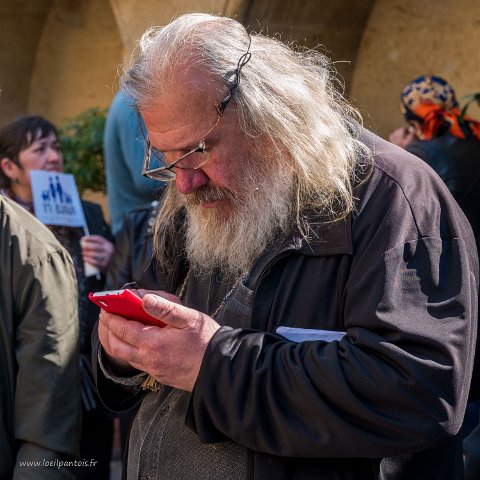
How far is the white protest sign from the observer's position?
442 centimetres

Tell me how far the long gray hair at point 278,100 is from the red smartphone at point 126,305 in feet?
1.39

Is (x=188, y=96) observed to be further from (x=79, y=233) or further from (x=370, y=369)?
(x=79, y=233)

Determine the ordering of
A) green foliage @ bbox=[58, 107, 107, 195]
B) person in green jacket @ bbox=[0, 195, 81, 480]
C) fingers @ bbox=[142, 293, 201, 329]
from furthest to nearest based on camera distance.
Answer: green foliage @ bbox=[58, 107, 107, 195] < person in green jacket @ bbox=[0, 195, 81, 480] < fingers @ bbox=[142, 293, 201, 329]

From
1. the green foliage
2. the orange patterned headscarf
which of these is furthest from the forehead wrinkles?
the green foliage

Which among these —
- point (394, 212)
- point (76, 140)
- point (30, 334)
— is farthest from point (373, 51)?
point (394, 212)

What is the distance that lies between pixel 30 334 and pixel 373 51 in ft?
13.1

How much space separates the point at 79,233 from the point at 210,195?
7.79 feet

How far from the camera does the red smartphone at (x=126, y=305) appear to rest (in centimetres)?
216

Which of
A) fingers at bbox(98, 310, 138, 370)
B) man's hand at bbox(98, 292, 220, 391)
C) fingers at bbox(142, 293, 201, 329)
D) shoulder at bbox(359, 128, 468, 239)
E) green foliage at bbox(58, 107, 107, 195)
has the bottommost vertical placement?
green foliage at bbox(58, 107, 107, 195)

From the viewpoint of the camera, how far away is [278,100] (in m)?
2.38

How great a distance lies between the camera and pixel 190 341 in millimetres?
2156

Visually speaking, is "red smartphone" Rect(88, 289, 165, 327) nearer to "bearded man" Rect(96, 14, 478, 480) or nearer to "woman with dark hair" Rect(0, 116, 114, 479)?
"bearded man" Rect(96, 14, 478, 480)

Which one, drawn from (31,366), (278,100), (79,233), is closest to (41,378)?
(31,366)

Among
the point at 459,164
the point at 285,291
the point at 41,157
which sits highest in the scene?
the point at 459,164
